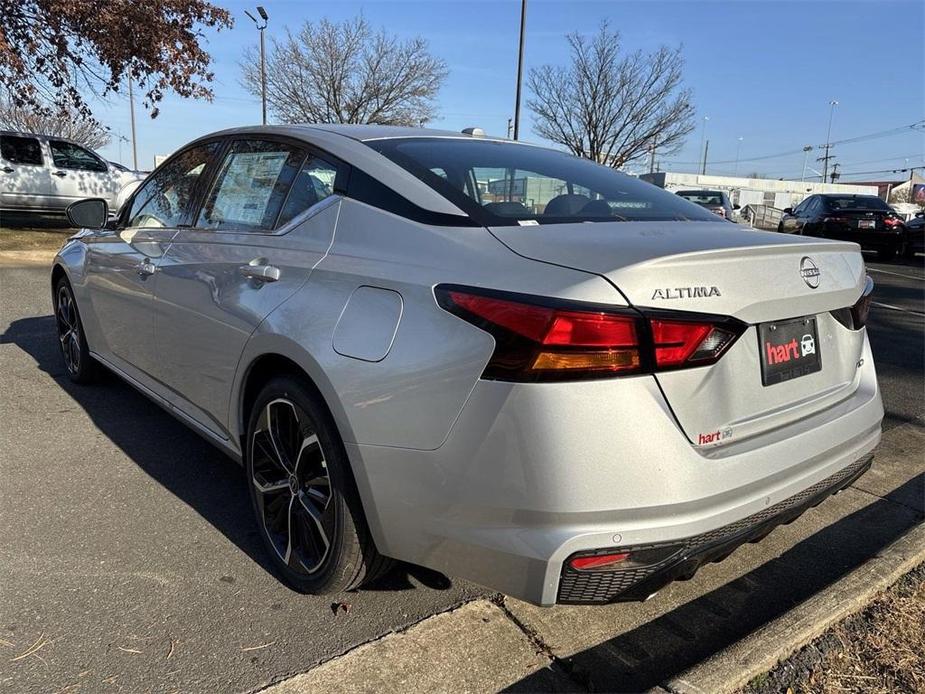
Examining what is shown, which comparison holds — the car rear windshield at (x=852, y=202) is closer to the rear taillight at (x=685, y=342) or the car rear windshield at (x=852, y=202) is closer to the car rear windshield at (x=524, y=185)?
the car rear windshield at (x=524, y=185)

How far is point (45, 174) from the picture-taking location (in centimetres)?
1430

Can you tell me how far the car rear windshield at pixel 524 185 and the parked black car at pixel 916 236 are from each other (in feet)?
57.3

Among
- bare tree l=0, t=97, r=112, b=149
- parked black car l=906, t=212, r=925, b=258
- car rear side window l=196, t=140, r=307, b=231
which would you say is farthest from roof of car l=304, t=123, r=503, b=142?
bare tree l=0, t=97, r=112, b=149

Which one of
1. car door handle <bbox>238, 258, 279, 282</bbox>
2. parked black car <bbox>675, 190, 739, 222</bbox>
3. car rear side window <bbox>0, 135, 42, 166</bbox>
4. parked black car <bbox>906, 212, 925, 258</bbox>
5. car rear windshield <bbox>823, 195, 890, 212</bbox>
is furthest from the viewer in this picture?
parked black car <bbox>675, 190, 739, 222</bbox>

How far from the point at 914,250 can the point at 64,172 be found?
19.7 metres

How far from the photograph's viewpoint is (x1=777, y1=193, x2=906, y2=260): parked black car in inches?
661

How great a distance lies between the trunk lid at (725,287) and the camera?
178 centimetres

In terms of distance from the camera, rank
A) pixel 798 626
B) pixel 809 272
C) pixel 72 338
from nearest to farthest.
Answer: pixel 809 272 → pixel 798 626 → pixel 72 338

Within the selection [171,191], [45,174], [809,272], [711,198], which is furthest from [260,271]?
[711,198]

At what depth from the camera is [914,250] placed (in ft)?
58.0

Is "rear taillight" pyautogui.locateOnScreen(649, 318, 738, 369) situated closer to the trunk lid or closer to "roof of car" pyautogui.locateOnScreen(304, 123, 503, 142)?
the trunk lid

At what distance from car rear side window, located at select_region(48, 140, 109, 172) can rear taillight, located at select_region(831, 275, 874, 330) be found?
15805 millimetres

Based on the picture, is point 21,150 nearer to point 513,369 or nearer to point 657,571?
point 513,369

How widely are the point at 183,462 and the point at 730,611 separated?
2.63 metres
